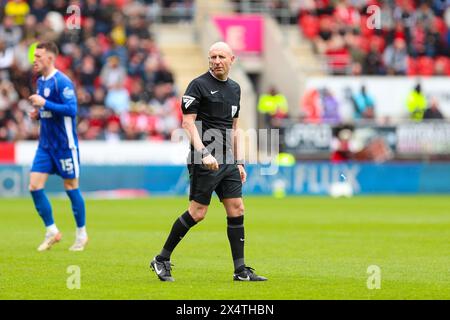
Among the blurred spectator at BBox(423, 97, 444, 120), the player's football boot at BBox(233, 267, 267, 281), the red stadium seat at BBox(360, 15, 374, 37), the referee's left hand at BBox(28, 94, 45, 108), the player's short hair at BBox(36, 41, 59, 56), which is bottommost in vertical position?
the player's football boot at BBox(233, 267, 267, 281)

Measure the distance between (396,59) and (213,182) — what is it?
2810 cm

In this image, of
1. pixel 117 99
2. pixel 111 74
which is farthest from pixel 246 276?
pixel 111 74

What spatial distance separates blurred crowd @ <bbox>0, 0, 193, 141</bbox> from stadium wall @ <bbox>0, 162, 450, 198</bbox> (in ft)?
3.85

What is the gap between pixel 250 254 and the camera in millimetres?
14938

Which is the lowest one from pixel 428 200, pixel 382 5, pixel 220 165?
pixel 428 200

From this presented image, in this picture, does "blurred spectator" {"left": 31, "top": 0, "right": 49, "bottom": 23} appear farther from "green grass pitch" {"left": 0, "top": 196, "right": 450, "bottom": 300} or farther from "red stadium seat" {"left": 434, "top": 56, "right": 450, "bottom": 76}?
"red stadium seat" {"left": 434, "top": 56, "right": 450, "bottom": 76}

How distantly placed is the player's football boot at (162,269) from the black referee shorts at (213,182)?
2.41 feet

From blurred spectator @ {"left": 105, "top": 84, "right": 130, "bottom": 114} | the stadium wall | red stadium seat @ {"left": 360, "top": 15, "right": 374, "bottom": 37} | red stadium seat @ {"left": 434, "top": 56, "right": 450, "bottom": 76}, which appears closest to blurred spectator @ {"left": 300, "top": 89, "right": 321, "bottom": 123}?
the stadium wall

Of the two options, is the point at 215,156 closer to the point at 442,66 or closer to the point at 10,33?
the point at 10,33

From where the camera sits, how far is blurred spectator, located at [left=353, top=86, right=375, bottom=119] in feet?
119

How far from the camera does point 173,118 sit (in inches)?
1300
